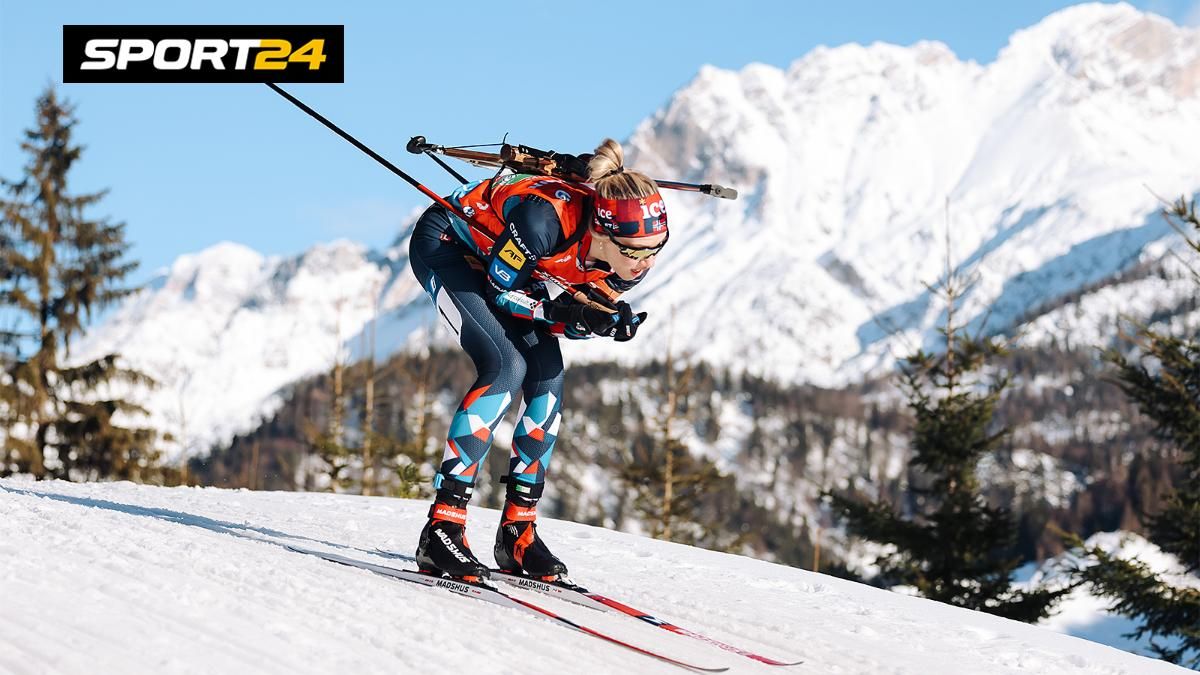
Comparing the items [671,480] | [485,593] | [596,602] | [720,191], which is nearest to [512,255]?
[720,191]

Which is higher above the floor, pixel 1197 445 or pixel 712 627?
pixel 1197 445

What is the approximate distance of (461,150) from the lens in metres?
6.97

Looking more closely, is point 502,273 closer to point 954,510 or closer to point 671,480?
point 954,510

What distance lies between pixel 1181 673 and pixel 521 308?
389 cm

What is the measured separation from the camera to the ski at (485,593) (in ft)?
16.7

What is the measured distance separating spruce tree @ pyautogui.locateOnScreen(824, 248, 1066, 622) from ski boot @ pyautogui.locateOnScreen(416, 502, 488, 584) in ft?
44.7

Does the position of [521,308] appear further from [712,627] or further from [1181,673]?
[1181,673]

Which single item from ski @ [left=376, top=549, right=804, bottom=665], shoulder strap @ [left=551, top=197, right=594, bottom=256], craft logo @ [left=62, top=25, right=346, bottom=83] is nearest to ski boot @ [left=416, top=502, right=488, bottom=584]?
ski @ [left=376, top=549, right=804, bottom=665]

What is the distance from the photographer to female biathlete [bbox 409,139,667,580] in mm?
5902

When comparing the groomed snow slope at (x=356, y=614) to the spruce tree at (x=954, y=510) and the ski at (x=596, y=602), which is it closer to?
the ski at (x=596, y=602)

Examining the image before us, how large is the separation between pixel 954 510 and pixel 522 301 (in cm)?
1489

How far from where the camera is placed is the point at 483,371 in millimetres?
6176

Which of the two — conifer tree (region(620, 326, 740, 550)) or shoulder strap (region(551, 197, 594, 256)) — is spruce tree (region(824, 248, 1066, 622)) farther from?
shoulder strap (region(551, 197, 594, 256))

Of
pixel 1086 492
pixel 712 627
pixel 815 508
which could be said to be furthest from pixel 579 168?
pixel 815 508
